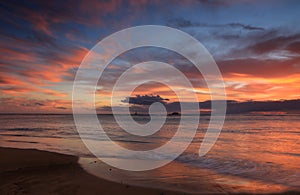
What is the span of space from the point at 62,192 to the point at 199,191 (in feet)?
14.5

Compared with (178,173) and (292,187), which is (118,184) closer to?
(178,173)

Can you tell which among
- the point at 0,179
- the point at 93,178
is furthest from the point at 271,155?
the point at 0,179

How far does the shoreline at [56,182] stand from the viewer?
8.32 m

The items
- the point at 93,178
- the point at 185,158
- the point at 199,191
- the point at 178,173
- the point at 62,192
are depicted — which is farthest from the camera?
the point at 185,158

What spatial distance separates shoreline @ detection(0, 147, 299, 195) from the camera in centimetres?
832

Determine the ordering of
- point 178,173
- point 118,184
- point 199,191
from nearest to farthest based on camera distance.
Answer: point 199,191 < point 118,184 < point 178,173

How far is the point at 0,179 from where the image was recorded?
943 cm

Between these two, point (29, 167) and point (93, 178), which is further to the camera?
point (29, 167)

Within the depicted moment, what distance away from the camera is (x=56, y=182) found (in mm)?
9172

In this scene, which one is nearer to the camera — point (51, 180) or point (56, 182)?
point (56, 182)

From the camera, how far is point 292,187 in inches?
369

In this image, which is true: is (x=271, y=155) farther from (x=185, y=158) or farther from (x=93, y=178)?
(x=93, y=178)

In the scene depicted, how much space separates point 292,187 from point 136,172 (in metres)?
6.24

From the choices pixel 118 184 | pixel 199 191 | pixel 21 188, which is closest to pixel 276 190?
pixel 199 191
